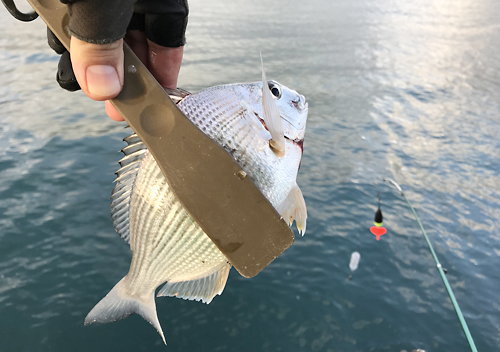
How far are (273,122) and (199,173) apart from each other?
540mm

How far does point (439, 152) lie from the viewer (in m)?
9.97

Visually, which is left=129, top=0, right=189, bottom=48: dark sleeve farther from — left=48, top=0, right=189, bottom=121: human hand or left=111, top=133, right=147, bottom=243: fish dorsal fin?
left=111, top=133, right=147, bottom=243: fish dorsal fin

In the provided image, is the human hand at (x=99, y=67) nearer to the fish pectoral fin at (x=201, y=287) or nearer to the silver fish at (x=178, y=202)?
the silver fish at (x=178, y=202)

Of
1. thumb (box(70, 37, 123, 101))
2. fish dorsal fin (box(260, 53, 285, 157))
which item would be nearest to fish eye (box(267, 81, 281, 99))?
fish dorsal fin (box(260, 53, 285, 157))

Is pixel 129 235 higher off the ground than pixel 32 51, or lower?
higher

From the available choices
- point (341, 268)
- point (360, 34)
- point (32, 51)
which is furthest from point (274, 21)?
point (341, 268)

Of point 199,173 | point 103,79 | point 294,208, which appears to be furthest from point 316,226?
point 103,79

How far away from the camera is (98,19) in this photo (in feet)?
4.36

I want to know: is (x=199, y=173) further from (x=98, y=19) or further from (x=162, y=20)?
(x=162, y=20)

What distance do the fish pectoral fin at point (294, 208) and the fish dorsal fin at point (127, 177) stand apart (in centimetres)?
85

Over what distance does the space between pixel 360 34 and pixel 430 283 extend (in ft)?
68.9

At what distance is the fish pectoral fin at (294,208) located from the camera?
2.20 meters

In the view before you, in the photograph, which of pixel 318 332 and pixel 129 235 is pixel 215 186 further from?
pixel 318 332

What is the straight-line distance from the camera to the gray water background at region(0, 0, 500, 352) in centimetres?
487
